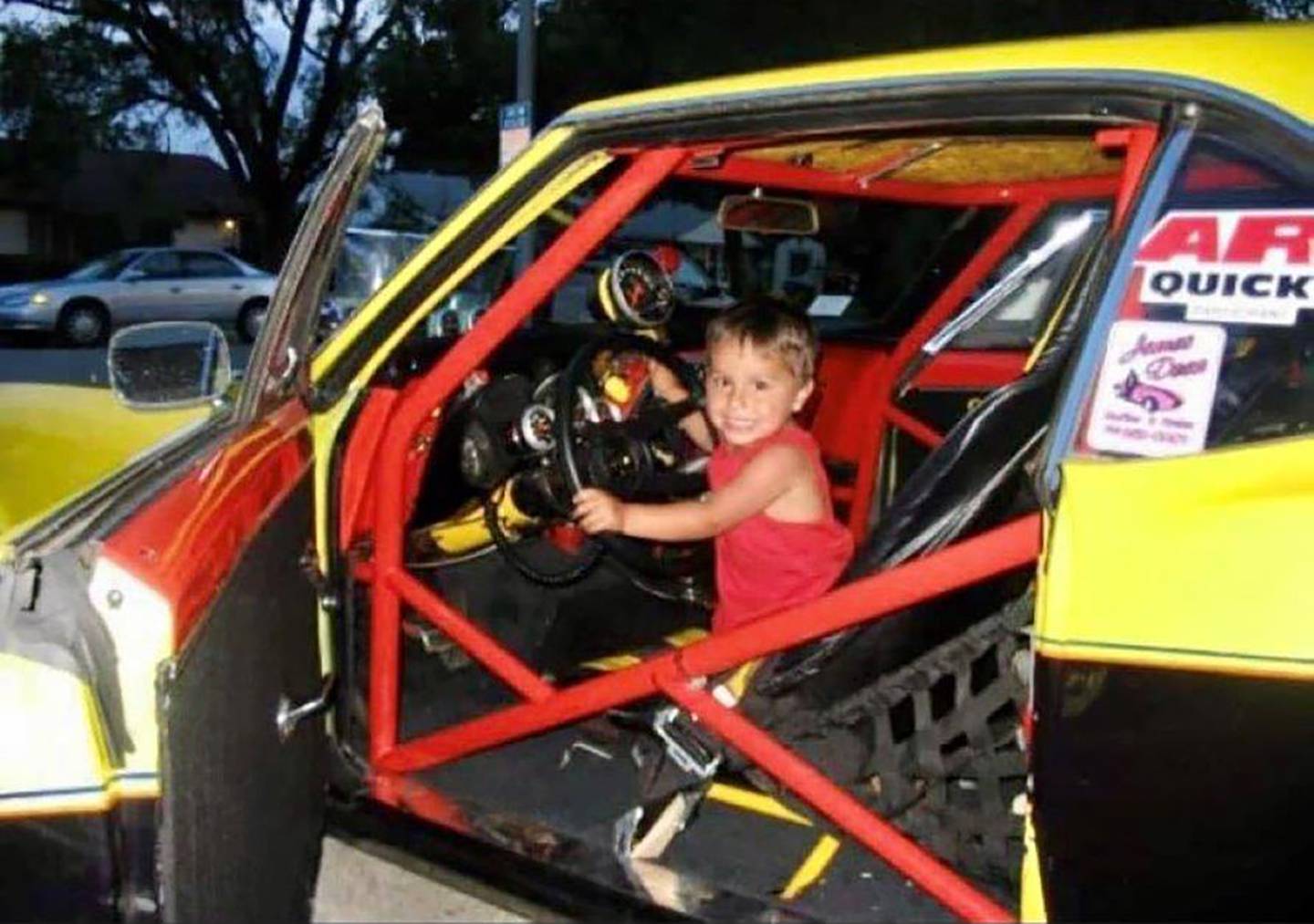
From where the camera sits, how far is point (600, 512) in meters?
2.74

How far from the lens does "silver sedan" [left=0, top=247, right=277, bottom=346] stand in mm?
22516

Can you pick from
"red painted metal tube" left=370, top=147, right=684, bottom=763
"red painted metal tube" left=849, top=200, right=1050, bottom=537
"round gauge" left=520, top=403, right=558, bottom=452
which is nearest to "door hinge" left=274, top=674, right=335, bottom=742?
"red painted metal tube" left=370, top=147, right=684, bottom=763

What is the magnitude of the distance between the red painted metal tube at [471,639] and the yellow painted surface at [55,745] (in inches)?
40.1

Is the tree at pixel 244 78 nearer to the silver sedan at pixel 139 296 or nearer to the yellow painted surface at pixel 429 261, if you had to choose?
the silver sedan at pixel 139 296

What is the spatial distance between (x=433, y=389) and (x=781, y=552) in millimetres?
735

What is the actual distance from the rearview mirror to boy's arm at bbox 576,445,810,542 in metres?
0.97

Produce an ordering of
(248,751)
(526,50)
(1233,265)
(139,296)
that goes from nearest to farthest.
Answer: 1. (1233,265)
2. (248,751)
3. (526,50)
4. (139,296)

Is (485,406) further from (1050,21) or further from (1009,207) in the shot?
(1050,21)

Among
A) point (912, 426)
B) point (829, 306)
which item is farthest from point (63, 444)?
point (829, 306)

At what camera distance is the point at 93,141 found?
110ft

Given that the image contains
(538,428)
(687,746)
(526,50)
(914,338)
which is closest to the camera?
(687,746)

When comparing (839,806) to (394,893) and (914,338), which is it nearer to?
(394,893)

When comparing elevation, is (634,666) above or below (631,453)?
below

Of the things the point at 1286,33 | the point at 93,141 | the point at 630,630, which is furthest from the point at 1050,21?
the point at 93,141
